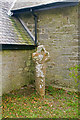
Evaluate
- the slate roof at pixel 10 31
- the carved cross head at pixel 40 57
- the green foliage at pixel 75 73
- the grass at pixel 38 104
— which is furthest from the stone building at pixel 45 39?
the carved cross head at pixel 40 57

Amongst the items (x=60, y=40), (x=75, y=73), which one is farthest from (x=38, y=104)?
(x=60, y=40)

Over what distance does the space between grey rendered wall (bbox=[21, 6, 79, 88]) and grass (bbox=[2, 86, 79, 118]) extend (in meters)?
0.82

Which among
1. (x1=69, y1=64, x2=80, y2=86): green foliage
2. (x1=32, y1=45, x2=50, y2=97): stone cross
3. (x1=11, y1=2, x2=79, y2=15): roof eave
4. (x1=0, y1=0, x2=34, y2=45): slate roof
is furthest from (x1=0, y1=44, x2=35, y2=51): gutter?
(x1=69, y1=64, x2=80, y2=86): green foliage

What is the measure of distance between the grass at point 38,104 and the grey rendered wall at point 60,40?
819mm

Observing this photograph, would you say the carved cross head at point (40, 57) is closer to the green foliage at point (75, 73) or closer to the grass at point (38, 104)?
the grass at point (38, 104)

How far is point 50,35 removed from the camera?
261 inches

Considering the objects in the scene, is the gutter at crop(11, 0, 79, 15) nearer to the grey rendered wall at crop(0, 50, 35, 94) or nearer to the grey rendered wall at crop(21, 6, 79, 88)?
the grey rendered wall at crop(21, 6, 79, 88)

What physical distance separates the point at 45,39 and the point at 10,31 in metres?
1.86

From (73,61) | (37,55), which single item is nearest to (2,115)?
(37,55)

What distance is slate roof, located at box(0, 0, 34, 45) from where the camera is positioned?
18.4 feet

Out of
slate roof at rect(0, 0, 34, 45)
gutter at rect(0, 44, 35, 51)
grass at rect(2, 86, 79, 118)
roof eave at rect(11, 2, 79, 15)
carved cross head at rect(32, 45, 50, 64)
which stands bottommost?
grass at rect(2, 86, 79, 118)

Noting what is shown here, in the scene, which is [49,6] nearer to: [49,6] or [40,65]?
[49,6]

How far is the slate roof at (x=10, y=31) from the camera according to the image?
5.62 m

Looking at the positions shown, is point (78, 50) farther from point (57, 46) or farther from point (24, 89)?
point (24, 89)
